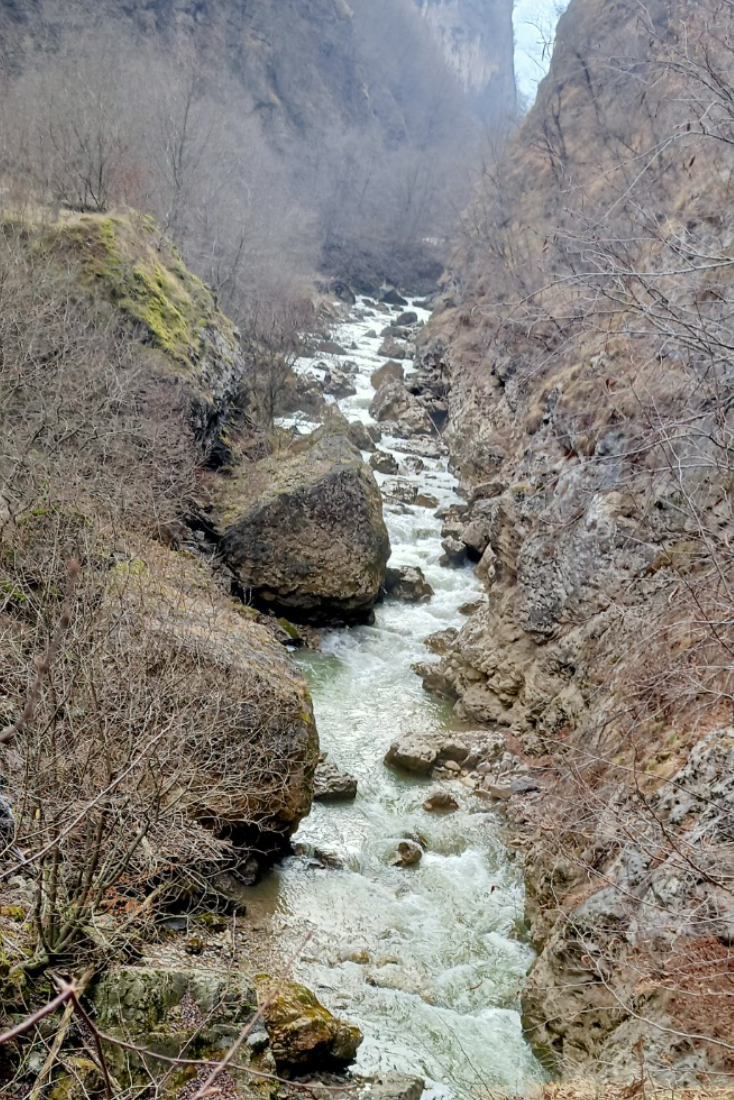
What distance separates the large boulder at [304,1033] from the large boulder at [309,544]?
832 centimetres

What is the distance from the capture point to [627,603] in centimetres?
912

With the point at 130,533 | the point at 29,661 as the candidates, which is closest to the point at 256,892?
the point at 29,661

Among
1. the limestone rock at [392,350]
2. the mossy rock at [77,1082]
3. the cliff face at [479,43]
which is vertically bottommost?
the mossy rock at [77,1082]

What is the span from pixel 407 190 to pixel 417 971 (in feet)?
181

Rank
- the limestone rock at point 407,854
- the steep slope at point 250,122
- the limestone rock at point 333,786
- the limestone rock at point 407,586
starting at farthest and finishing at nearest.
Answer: the steep slope at point 250,122 → the limestone rock at point 407,586 → the limestone rock at point 333,786 → the limestone rock at point 407,854

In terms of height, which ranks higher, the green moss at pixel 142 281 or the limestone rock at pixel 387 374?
the green moss at pixel 142 281

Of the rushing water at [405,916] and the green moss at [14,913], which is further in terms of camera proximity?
the rushing water at [405,916]

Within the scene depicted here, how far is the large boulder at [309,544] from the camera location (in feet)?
45.1

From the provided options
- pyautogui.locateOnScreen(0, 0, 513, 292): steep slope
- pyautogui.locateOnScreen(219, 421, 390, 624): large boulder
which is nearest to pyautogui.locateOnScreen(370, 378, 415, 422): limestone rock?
pyautogui.locateOnScreen(0, 0, 513, 292): steep slope

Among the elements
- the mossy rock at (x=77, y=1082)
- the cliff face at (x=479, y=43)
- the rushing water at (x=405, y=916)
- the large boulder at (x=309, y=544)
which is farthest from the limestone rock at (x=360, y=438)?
the cliff face at (x=479, y=43)

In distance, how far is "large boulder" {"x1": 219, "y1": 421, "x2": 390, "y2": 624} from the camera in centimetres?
1374

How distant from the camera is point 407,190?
53250 millimetres

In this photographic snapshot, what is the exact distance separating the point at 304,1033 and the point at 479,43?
369 ft

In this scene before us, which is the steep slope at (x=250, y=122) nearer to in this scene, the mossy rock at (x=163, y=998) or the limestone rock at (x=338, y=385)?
the limestone rock at (x=338, y=385)
